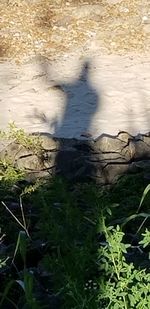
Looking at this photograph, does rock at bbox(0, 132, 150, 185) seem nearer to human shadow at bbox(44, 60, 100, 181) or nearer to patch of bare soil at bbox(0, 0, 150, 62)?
human shadow at bbox(44, 60, 100, 181)

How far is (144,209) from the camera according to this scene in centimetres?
338

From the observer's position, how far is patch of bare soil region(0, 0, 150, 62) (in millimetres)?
10125

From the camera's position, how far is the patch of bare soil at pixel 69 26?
10125 mm

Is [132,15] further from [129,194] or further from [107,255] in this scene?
[107,255]

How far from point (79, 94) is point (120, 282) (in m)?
6.76

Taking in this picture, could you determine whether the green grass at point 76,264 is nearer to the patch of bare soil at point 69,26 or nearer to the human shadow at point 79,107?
the human shadow at point 79,107

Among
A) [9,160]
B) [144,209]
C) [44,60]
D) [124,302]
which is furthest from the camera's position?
[44,60]

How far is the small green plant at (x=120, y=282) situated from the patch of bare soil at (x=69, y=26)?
7.90 meters

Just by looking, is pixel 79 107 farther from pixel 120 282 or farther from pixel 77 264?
pixel 120 282

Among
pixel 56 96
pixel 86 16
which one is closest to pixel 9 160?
pixel 56 96

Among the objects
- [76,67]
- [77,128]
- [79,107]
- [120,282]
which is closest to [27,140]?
[77,128]

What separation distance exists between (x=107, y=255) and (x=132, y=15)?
30.2ft

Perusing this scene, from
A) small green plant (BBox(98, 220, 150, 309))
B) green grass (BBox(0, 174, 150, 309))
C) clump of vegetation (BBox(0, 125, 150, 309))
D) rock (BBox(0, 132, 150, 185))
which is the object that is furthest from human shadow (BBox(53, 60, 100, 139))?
small green plant (BBox(98, 220, 150, 309))

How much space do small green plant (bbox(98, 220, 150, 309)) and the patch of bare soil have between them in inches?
311
